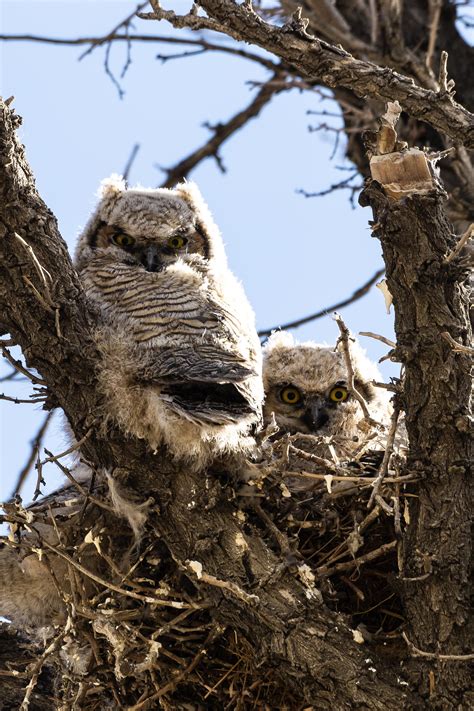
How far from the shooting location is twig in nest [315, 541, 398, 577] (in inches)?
113

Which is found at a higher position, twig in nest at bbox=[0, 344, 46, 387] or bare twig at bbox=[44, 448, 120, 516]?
twig in nest at bbox=[0, 344, 46, 387]

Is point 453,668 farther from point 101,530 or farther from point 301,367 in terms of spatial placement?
point 301,367

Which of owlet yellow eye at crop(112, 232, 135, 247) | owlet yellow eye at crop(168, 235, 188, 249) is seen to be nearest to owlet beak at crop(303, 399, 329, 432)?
owlet yellow eye at crop(168, 235, 188, 249)

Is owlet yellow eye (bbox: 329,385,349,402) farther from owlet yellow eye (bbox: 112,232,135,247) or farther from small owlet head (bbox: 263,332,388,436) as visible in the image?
owlet yellow eye (bbox: 112,232,135,247)

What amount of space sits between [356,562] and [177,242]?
1645 mm

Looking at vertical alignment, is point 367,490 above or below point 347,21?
below

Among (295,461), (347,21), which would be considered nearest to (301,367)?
(295,461)

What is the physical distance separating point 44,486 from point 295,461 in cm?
88

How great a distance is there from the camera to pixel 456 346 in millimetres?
2570

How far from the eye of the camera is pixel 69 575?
2.98m

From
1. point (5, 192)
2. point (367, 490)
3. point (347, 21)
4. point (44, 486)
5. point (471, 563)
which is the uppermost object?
point (347, 21)

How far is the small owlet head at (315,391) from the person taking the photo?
4023 mm

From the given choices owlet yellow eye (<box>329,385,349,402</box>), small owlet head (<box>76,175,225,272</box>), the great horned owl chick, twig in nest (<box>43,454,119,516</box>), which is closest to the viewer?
twig in nest (<box>43,454,119,516</box>)

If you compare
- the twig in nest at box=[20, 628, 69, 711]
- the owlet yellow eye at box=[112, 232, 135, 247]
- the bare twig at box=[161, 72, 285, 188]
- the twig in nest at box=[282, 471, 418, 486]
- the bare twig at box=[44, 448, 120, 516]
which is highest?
the bare twig at box=[161, 72, 285, 188]
